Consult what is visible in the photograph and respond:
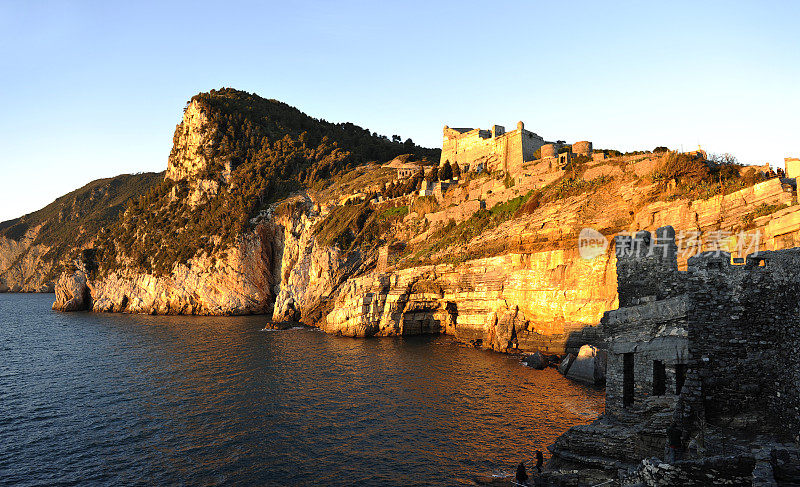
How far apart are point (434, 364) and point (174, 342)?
1312 inches

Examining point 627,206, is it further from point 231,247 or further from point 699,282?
point 231,247

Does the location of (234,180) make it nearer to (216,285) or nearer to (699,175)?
(216,285)

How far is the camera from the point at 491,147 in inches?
2781

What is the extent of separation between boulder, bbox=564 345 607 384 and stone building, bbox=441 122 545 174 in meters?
31.2

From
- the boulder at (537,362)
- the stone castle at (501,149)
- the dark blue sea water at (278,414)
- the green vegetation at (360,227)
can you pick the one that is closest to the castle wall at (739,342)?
the dark blue sea water at (278,414)

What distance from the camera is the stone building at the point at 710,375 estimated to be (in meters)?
10.0

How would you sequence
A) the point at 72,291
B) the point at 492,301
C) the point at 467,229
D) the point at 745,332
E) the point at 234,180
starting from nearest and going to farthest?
1. the point at 745,332
2. the point at 492,301
3. the point at 467,229
4. the point at 72,291
5. the point at 234,180

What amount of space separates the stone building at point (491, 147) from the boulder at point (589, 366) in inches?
1230

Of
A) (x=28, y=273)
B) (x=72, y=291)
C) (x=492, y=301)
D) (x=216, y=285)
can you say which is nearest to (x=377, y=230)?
(x=492, y=301)

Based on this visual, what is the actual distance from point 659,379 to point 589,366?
18418mm

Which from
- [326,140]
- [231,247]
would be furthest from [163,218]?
[326,140]

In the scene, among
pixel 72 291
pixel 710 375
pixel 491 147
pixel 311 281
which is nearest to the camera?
pixel 710 375

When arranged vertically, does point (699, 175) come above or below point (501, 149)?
below

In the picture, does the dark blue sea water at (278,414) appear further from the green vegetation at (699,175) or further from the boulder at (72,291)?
the boulder at (72,291)
